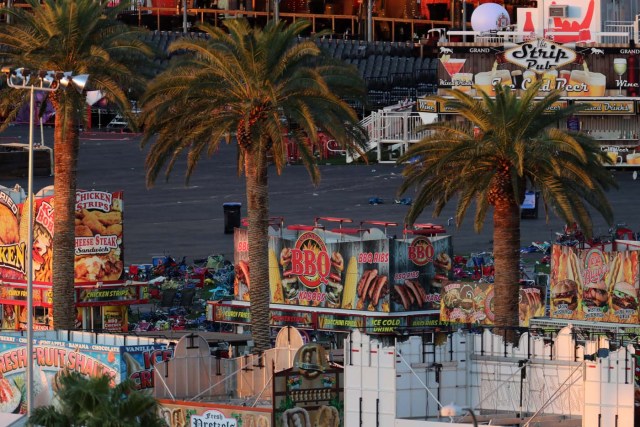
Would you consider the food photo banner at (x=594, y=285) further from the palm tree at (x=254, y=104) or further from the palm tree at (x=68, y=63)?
the palm tree at (x=68, y=63)

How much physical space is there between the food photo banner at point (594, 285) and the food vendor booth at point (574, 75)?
126 ft

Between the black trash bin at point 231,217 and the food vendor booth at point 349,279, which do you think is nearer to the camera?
the food vendor booth at point 349,279

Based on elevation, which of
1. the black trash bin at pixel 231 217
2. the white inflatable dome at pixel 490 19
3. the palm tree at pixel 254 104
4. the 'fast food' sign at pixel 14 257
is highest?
the white inflatable dome at pixel 490 19

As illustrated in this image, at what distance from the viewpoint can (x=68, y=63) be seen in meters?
55.0

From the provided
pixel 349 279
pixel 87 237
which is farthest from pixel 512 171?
pixel 87 237

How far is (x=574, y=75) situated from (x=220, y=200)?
56.8ft

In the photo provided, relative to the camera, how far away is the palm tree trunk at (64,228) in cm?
5528

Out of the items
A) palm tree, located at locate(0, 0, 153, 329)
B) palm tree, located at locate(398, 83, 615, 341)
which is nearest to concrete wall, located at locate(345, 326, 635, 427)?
palm tree, located at locate(398, 83, 615, 341)

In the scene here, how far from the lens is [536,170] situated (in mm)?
48531

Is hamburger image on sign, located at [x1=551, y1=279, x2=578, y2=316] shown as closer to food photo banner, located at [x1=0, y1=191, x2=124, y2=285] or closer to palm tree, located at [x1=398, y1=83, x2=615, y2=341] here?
palm tree, located at [x1=398, y1=83, x2=615, y2=341]

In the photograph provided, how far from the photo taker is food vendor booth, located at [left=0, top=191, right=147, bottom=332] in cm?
6041

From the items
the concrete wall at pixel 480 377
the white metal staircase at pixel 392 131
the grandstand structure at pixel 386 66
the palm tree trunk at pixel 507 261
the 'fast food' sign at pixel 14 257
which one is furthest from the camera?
the grandstand structure at pixel 386 66

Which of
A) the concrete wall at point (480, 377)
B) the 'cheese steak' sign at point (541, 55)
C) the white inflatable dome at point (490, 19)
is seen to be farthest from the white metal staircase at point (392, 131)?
the concrete wall at point (480, 377)

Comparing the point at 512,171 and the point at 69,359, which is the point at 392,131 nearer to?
the point at 512,171
